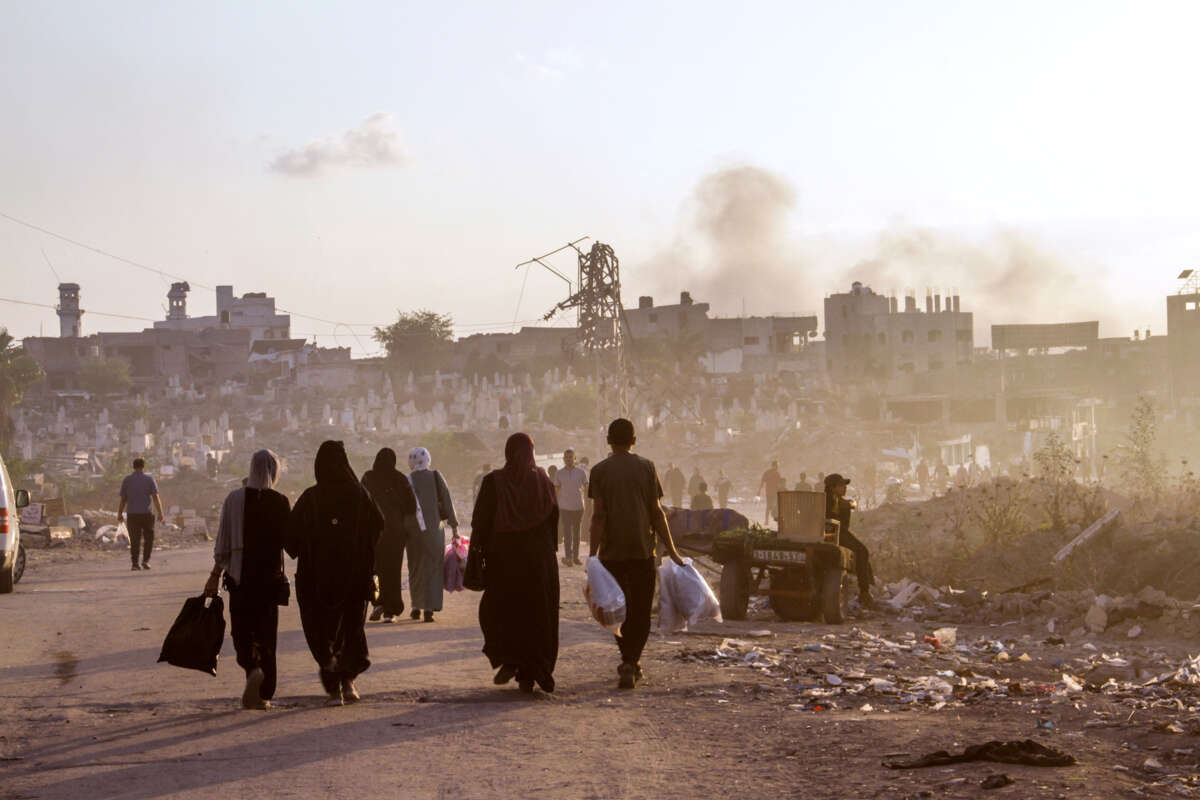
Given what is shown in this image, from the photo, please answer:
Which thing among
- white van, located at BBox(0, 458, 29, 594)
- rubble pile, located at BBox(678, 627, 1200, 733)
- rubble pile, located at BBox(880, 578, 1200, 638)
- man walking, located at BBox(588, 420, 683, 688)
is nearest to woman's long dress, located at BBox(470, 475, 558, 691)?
man walking, located at BBox(588, 420, 683, 688)

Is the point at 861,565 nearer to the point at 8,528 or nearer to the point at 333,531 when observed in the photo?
the point at 333,531

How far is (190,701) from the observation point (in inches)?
376

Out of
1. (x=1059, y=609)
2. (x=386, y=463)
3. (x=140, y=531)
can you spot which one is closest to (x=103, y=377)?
(x=140, y=531)

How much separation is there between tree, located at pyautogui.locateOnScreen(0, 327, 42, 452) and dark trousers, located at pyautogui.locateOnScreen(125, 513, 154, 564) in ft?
119

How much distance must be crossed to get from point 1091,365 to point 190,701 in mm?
98411

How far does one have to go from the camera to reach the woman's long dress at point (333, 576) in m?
9.31

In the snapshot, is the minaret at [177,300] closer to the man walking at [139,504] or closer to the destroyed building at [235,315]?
the destroyed building at [235,315]

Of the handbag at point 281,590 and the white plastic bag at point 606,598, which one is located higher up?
the handbag at point 281,590

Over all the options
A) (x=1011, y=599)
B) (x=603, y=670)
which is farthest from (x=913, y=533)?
(x=603, y=670)

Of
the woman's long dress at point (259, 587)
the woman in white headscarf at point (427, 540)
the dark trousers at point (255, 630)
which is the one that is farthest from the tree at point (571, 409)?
the dark trousers at point (255, 630)

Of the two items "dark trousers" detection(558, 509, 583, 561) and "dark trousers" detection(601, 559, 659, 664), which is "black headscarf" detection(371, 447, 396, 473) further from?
"dark trousers" detection(558, 509, 583, 561)

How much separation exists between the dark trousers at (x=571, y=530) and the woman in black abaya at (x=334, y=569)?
1351 centimetres

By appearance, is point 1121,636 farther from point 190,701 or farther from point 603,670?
point 190,701

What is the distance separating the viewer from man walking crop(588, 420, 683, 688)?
1021cm
